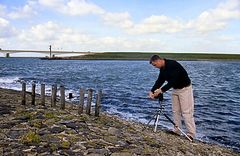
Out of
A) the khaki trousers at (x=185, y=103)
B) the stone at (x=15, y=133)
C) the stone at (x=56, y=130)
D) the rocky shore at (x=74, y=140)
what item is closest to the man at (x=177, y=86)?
the khaki trousers at (x=185, y=103)

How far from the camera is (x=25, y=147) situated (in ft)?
25.6

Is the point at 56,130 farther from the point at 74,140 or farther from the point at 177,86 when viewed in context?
the point at 177,86

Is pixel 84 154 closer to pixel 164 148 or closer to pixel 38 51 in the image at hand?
pixel 164 148

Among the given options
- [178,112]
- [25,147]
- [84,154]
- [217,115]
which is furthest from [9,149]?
[217,115]

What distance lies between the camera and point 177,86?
10.3 m

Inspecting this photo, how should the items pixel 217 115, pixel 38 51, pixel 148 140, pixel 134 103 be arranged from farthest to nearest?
pixel 38 51
pixel 134 103
pixel 217 115
pixel 148 140

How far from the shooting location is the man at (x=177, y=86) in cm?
984

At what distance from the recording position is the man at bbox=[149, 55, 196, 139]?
388 inches

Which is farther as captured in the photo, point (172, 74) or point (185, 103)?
point (185, 103)

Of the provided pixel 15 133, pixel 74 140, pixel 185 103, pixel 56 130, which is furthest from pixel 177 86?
pixel 15 133

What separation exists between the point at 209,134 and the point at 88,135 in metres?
7.30

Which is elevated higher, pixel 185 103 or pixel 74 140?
pixel 185 103

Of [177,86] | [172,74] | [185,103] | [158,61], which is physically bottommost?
[185,103]

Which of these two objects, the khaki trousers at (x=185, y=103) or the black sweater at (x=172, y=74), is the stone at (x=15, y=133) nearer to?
the black sweater at (x=172, y=74)
